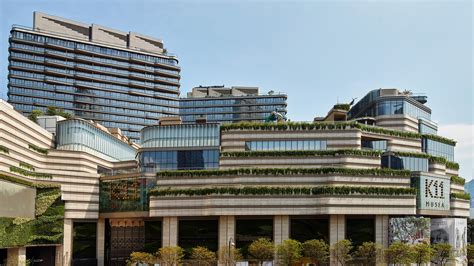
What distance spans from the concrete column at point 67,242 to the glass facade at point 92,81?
301ft

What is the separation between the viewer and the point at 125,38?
614 feet

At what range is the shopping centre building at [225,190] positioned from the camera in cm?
8569

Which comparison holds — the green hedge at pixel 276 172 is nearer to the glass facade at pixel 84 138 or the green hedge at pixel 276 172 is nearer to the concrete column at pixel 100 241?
the concrete column at pixel 100 241

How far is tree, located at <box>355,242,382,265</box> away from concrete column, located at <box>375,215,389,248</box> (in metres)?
4.25

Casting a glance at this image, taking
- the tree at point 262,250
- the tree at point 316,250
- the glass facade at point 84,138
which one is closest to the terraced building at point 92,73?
the glass facade at point 84,138

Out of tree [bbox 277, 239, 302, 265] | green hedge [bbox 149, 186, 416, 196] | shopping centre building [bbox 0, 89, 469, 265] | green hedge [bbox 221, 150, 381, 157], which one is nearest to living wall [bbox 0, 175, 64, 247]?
shopping centre building [bbox 0, 89, 469, 265]

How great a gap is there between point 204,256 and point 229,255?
152 inches

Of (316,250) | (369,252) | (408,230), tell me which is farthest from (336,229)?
(408,230)

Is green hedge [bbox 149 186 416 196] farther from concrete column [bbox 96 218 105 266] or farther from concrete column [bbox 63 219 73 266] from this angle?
concrete column [bbox 63 219 73 266]

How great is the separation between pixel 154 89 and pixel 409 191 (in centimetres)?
11759

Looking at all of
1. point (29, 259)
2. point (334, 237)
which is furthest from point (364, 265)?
point (29, 259)

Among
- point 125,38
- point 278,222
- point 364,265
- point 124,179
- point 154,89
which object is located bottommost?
point 364,265

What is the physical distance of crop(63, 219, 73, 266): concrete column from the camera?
8775 centimetres

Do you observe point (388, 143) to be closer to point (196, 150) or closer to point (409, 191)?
point (409, 191)
